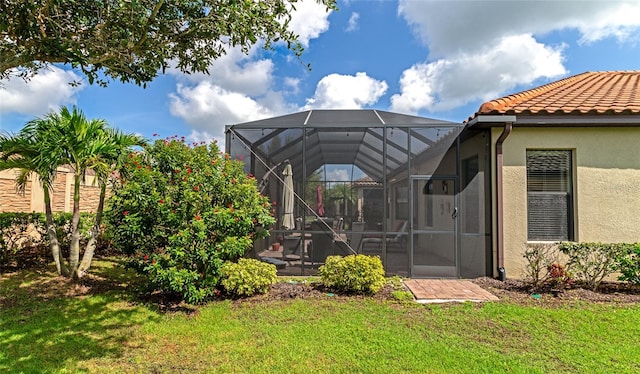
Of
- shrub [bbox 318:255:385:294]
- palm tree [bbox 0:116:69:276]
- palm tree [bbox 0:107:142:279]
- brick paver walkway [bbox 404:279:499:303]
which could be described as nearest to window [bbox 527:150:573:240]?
brick paver walkway [bbox 404:279:499:303]

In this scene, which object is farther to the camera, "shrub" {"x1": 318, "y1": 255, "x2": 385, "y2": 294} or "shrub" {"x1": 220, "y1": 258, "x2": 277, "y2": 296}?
"shrub" {"x1": 318, "y1": 255, "x2": 385, "y2": 294}

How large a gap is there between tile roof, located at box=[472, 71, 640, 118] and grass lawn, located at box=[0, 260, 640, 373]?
4048 millimetres

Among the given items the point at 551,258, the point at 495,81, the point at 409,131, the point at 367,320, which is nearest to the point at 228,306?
the point at 367,320

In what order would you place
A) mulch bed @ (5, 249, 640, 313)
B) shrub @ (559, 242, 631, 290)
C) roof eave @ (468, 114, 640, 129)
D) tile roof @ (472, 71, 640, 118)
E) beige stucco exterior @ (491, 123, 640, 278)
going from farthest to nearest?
beige stucco exterior @ (491, 123, 640, 278) < tile roof @ (472, 71, 640, 118) < roof eave @ (468, 114, 640, 129) < shrub @ (559, 242, 631, 290) < mulch bed @ (5, 249, 640, 313)

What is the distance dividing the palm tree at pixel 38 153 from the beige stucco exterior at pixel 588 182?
8855mm

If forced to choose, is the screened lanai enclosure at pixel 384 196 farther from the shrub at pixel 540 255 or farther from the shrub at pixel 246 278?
the shrub at pixel 246 278

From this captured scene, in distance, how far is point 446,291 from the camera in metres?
6.64

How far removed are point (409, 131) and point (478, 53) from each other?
4.98 m

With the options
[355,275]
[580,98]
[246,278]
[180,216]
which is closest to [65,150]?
[180,216]

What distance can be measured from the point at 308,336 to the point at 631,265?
6428 millimetres

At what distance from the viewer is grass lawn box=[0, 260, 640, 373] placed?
12.4 feet

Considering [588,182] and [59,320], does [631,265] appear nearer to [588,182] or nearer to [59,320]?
[588,182]

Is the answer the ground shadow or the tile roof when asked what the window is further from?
the ground shadow

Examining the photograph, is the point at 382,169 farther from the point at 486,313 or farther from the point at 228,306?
the point at 228,306
